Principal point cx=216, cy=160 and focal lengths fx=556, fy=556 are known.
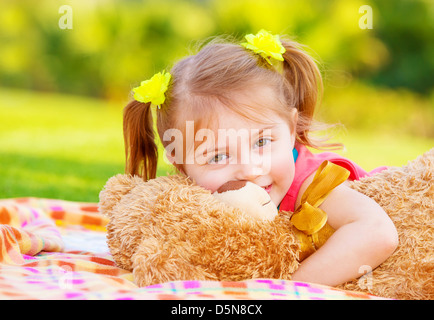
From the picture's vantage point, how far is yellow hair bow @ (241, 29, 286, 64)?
1.71 meters

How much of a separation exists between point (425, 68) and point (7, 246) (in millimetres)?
9790

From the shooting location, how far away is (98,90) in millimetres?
10391

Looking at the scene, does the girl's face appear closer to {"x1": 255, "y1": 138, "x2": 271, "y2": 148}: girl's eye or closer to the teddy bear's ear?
{"x1": 255, "y1": 138, "x2": 271, "y2": 148}: girl's eye

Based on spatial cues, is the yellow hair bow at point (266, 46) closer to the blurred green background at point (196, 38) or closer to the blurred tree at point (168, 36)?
the blurred green background at point (196, 38)

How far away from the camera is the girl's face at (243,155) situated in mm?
1479

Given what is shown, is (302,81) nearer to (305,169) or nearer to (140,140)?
(305,169)

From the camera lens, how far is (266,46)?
1719 mm

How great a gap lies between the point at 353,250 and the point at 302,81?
2.28 feet

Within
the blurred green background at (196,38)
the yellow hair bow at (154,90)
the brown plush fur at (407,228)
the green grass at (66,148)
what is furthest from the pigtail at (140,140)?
the blurred green background at (196,38)

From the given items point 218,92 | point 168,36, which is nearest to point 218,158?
point 218,92

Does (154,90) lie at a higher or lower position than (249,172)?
higher

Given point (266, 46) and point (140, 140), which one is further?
point (140, 140)
